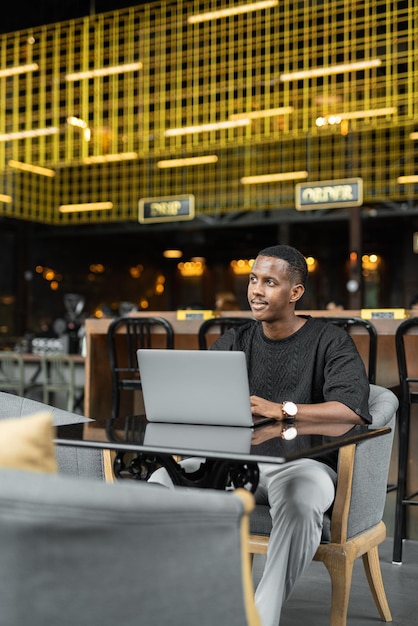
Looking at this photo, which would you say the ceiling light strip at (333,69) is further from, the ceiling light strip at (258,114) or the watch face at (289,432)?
the watch face at (289,432)

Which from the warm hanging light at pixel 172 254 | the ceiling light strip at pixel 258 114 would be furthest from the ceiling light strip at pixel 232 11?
the warm hanging light at pixel 172 254

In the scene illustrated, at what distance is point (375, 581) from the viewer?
8.44ft

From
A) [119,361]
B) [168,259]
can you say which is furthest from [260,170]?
[119,361]

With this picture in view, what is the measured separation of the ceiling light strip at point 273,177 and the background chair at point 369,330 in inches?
269

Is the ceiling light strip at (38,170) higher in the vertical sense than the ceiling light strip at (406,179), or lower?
higher

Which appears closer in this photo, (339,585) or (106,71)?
(339,585)

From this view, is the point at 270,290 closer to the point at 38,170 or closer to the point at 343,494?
the point at 343,494

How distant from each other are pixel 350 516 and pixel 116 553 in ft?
4.26

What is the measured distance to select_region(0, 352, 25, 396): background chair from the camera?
767cm

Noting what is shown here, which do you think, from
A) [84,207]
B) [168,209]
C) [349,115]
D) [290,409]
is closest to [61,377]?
[168,209]

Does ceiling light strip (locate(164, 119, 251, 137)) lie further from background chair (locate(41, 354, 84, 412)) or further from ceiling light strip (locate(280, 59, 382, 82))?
background chair (locate(41, 354, 84, 412))

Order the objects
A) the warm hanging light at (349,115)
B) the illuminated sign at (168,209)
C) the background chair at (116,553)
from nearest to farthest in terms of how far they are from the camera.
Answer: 1. the background chair at (116,553)
2. the warm hanging light at (349,115)
3. the illuminated sign at (168,209)

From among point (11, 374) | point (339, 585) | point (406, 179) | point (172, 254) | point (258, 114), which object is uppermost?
point (258, 114)

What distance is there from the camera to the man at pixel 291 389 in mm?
2023
